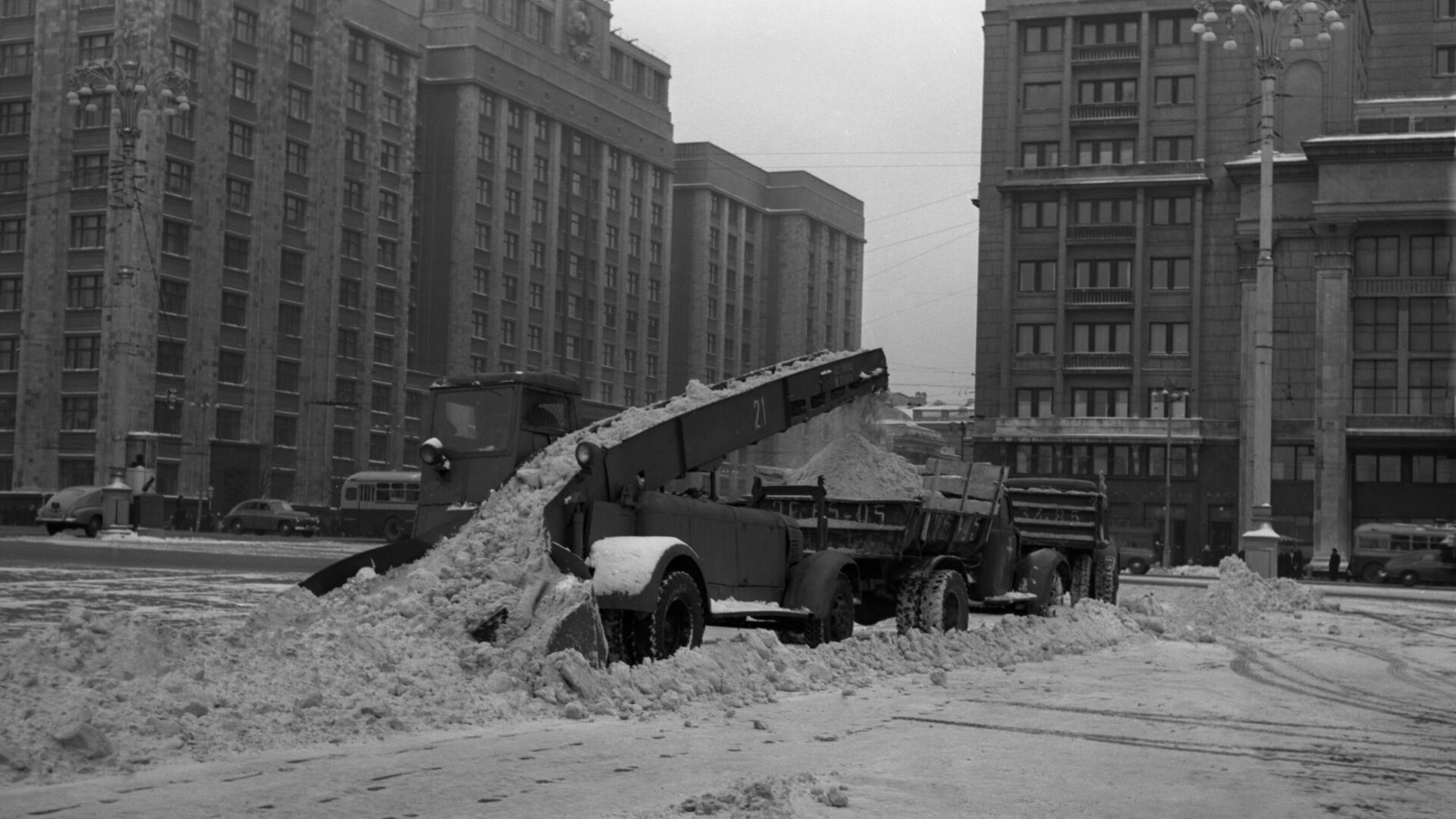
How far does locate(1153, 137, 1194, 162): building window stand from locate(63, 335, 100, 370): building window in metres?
55.9

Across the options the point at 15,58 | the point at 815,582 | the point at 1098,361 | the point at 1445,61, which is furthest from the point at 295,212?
the point at 815,582

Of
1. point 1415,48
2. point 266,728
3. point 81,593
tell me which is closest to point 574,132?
point 1415,48

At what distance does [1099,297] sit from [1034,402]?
665 centimetres

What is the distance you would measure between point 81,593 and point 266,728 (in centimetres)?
1365

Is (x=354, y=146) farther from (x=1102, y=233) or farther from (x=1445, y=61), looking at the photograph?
(x=1445, y=61)

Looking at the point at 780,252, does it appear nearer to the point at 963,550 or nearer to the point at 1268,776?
the point at 963,550

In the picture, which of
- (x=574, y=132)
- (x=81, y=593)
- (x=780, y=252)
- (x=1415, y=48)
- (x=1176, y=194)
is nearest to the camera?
(x=81, y=593)

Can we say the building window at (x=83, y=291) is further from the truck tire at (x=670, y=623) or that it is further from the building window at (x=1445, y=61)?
the truck tire at (x=670, y=623)

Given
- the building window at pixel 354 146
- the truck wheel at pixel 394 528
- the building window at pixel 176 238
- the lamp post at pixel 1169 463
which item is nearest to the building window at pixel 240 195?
the building window at pixel 176 238

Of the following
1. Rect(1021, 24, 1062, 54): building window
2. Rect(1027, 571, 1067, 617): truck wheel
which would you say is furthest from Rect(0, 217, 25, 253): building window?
Rect(1027, 571, 1067, 617): truck wheel

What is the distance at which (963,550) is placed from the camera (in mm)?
19531

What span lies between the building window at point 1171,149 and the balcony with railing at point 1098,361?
10.6 m

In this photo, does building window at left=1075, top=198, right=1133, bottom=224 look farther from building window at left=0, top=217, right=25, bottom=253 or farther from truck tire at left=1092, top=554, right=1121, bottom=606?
truck tire at left=1092, top=554, right=1121, bottom=606

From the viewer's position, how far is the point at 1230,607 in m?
26.0
